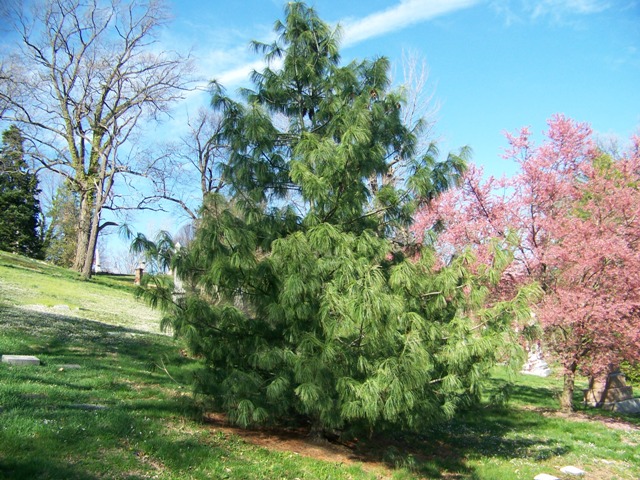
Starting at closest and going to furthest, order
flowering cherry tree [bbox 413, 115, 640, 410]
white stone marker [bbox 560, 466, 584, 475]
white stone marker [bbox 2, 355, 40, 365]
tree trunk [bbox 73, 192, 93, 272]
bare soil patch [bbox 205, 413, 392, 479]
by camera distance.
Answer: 1. bare soil patch [bbox 205, 413, 392, 479]
2. white stone marker [bbox 2, 355, 40, 365]
3. white stone marker [bbox 560, 466, 584, 475]
4. flowering cherry tree [bbox 413, 115, 640, 410]
5. tree trunk [bbox 73, 192, 93, 272]

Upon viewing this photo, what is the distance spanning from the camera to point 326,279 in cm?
613

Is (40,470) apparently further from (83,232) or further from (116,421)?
(83,232)

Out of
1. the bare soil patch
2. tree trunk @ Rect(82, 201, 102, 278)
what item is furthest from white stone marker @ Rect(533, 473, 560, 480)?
tree trunk @ Rect(82, 201, 102, 278)

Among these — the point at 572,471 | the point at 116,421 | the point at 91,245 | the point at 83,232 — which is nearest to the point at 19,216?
the point at 83,232

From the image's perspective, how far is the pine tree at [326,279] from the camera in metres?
5.61

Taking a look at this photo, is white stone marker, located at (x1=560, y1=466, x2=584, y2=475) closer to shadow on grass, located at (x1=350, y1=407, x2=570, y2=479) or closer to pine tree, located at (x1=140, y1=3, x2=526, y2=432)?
shadow on grass, located at (x1=350, y1=407, x2=570, y2=479)

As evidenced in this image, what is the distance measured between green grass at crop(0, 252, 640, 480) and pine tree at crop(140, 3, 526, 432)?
58cm

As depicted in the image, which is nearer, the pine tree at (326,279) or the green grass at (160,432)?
the green grass at (160,432)

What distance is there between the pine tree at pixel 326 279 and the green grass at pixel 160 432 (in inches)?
22.7

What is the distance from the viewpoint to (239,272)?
606 centimetres

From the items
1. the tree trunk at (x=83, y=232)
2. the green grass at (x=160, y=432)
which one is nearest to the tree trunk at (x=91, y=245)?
the tree trunk at (x=83, y=232)

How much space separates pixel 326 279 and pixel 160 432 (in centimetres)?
254

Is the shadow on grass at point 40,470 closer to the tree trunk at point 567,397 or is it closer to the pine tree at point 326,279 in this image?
the pine tree at point 326,279

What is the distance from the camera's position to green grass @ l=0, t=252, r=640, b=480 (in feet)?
15.3
